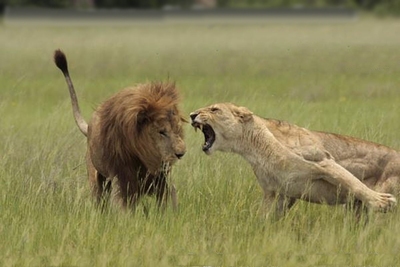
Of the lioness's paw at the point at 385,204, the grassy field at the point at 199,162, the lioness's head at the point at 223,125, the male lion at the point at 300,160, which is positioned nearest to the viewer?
the grassy field at the point at 199,162

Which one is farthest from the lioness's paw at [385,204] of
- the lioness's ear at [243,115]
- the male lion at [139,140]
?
the male lion at [139,140]

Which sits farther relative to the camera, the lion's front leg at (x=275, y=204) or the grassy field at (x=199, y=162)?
the lion's front leg at (x=275, y=204)

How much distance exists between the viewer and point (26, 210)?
6.22 m

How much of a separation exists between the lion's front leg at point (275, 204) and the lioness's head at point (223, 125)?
1.06 ft

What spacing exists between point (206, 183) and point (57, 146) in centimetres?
153

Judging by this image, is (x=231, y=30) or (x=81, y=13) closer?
(x=231, y=30)

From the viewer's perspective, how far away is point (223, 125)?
20.3 ft

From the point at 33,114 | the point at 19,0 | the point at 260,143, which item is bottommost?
the point at 19,0

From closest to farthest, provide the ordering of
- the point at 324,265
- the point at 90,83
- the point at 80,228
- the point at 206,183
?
the point at 324,265 < the point at 80,228 < the point at 206,183 < the point at 90,83

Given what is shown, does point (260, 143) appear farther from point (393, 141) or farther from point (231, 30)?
A: point (231, 30)

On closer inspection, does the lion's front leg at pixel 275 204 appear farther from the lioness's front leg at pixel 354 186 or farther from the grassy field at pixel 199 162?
the lioness's front leg at pixel 354 186

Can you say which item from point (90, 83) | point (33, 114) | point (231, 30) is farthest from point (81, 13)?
point (33, 114)

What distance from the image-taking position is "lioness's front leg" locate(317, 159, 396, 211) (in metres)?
5.92

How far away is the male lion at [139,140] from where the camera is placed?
6.10 meters
